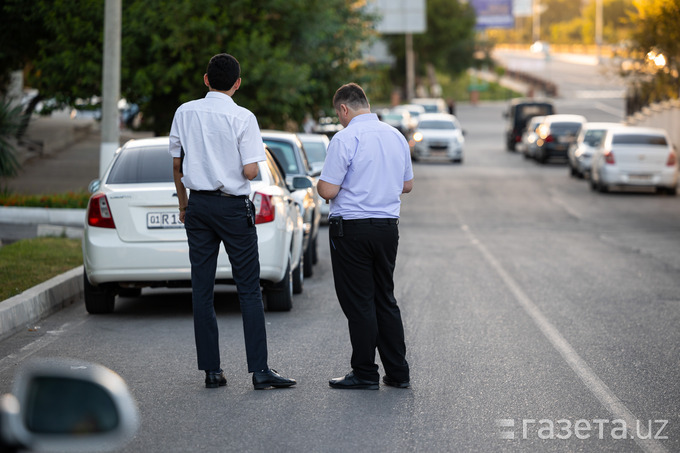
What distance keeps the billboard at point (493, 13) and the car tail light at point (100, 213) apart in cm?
8833

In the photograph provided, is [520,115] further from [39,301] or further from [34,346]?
[34,346]

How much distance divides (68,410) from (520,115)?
4625cm

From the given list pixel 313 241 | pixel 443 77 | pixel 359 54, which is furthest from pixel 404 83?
pixel 313 241

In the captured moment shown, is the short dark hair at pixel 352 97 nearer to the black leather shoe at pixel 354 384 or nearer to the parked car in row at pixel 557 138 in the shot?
the black leather shoe at pixel 354 384

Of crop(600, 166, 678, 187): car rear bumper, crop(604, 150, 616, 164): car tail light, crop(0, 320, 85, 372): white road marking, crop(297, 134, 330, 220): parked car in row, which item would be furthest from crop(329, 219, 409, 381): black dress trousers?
crop(604, 150, 616, 164): car tail light

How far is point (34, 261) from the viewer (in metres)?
12.0

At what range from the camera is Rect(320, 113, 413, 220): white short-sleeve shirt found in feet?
22.0

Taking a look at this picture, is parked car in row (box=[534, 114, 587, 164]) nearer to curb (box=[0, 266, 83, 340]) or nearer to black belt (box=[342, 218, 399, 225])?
curb (box=[0, 266, 83, 340])

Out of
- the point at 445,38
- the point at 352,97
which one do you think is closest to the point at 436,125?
the point at 352,97

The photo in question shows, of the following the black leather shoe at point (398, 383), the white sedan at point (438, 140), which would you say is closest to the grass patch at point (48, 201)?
the black leather shoe at point (398, 383)

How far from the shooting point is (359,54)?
91.0 ft

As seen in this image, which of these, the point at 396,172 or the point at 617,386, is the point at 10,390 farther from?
the point at 617,386

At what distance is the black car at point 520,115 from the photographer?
46.8m

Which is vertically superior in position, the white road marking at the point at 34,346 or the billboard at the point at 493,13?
the billboard at the point at 493,13
